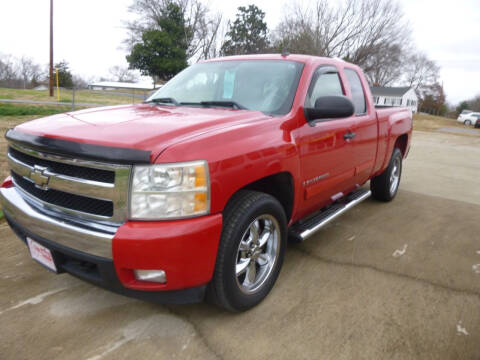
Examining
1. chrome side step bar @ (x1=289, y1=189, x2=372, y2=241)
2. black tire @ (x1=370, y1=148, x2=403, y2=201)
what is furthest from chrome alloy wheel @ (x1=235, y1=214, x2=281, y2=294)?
black tire @ (x1=370, y1=148, x2=403, y2=201)

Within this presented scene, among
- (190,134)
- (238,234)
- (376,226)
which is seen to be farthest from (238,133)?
(376,226)

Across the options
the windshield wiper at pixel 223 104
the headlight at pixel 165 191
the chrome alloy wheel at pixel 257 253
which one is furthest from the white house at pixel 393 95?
the headlight at pixel 165 191

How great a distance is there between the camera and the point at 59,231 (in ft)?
6.57

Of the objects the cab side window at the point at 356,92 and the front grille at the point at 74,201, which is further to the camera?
the cab side window at the point at 356,92

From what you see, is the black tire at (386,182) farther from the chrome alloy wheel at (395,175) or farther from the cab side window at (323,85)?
the cab side window at (323,85)

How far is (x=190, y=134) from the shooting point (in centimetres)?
206

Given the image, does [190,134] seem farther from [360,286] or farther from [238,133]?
[360,286]

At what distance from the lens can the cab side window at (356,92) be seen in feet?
12.4

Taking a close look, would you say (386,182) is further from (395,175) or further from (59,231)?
(59,231)

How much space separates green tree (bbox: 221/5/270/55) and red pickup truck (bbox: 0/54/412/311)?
101 ft

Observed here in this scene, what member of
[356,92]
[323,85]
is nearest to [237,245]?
[323,85]

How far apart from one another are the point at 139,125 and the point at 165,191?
1.82ft

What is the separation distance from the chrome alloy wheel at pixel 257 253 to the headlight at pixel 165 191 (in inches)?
21.5

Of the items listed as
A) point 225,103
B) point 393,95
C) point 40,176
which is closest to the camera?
point 40,176
